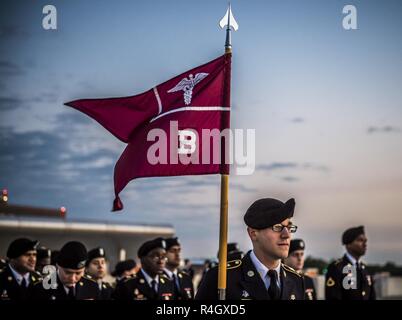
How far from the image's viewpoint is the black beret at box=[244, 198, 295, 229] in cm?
611

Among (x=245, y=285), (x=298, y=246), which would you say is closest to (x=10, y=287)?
(x=298, y=246)

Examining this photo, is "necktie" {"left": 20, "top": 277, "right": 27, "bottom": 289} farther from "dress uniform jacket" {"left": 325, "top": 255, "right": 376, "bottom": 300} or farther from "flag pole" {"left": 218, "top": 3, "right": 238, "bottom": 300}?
"flag pole" {"left": 218, "top": 3, "right": 238, "bottom": 300}

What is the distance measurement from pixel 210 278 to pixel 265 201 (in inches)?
30.6

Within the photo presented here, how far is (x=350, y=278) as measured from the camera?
11.1m

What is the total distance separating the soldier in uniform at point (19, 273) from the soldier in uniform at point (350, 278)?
4.23 m

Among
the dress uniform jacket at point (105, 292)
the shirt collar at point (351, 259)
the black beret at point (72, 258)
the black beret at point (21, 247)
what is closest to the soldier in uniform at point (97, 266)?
the dress uniform jacket at point (105, 292)

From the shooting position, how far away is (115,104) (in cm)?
782

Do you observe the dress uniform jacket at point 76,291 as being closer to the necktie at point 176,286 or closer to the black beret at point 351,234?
the necktie at point 176,286

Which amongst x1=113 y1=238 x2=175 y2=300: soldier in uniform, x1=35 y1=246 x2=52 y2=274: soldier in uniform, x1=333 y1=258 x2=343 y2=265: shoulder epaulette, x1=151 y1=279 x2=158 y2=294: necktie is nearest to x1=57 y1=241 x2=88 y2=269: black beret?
x1=113 y1=238 x2=175 y2=300: soldier in uniform

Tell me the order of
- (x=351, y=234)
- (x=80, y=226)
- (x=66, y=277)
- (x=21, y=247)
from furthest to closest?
1. (x=80, y=226)
2. (x=351, y=234)
3. (x=21, y=247)
4. (x=66, y=277)

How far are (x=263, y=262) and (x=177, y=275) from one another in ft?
21.7

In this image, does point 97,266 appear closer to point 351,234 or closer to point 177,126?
point 351,234
